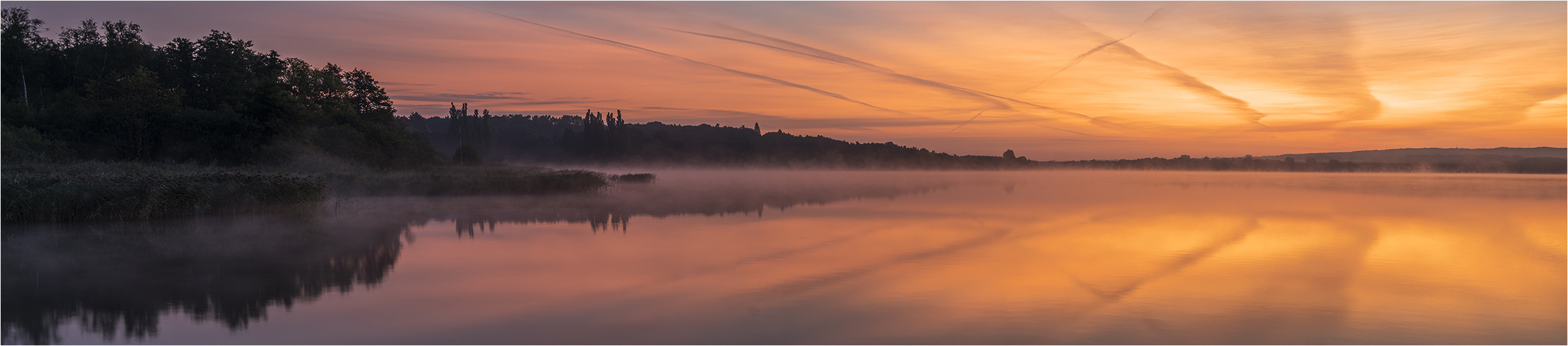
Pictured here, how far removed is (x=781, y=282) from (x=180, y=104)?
46420 millimetres

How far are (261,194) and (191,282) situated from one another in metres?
14.1

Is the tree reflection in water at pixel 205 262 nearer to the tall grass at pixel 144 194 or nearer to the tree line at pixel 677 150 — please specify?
the tall grass at pixel 144 194

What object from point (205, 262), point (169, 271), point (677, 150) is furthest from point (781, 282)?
point (677, 150)

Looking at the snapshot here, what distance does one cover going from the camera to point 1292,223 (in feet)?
75.1

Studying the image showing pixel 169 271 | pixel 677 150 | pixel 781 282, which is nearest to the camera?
pixel 781 282

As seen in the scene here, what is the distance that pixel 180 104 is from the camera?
43.0 meters

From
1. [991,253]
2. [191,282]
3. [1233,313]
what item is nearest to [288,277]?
[191,282]

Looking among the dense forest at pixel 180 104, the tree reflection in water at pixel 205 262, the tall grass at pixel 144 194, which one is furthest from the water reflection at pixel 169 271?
the dense forest at pixel 180 104

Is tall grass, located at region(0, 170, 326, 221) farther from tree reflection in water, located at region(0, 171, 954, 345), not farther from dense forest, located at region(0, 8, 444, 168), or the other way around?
dense forest, located at region(0, 8, 444, 168)

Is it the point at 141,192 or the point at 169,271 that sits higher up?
the point at 141,192

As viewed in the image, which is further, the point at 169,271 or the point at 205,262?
the point at 205,262

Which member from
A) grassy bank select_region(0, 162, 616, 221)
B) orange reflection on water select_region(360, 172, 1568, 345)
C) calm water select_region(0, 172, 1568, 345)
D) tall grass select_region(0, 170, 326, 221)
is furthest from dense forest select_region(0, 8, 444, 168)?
orange reflection on water select_region(360, 172, 1568, 345)

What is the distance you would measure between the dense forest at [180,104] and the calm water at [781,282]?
2207 centimetres

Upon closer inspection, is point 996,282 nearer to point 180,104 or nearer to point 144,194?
point 144,194
